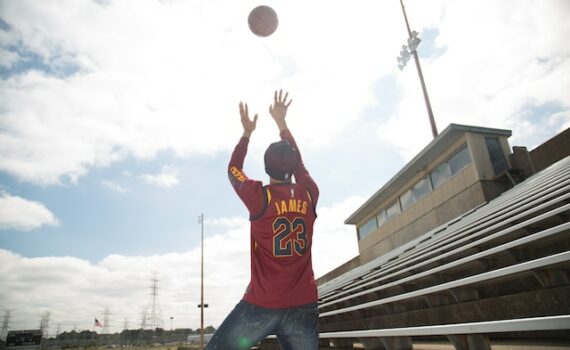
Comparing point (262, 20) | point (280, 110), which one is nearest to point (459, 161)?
point (262, 20)

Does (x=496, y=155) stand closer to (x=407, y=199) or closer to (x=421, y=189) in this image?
(x=421, y=189)

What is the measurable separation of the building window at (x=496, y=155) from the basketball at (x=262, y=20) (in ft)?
28.5

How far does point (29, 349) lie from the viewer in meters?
34.1

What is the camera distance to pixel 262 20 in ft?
17.6

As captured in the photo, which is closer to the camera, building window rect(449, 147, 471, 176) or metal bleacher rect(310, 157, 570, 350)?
metal bleacher rect(310, 157, 570, 350)

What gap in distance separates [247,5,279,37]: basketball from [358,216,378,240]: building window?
13534mm

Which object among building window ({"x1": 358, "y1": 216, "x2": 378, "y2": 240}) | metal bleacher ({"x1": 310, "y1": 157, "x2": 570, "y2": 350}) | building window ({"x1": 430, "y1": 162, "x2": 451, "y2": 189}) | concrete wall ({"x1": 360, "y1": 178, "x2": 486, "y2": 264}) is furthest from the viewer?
building window ({"x1": 358, "y1": 216, "x2": 378, "y2": 240})

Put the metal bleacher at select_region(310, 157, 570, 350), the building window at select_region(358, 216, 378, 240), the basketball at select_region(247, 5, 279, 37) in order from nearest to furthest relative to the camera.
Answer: the metal bleacher at select_region(310, 157, 570, 350)
the basketball at select_region(247, 5, 279, 37)
the building window at select_region(358, 216, 378, 240)

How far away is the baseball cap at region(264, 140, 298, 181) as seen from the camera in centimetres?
227

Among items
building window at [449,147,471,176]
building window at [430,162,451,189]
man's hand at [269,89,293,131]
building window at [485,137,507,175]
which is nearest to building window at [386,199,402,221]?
building window at [430,162,451,189]

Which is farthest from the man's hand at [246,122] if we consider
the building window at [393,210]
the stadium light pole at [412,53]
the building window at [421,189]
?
the stadium light pole at [412,53]

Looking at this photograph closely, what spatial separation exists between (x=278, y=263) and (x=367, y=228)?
55.0ft

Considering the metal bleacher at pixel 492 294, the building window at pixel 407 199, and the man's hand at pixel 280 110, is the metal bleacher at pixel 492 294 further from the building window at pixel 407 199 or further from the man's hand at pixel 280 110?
the building window at pixel 407 199

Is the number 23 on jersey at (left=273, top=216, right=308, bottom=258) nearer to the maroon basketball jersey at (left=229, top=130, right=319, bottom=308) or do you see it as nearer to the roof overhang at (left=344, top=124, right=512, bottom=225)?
the maroon basketball jersey at (left=229, top=130, right=319, bottom=308)
